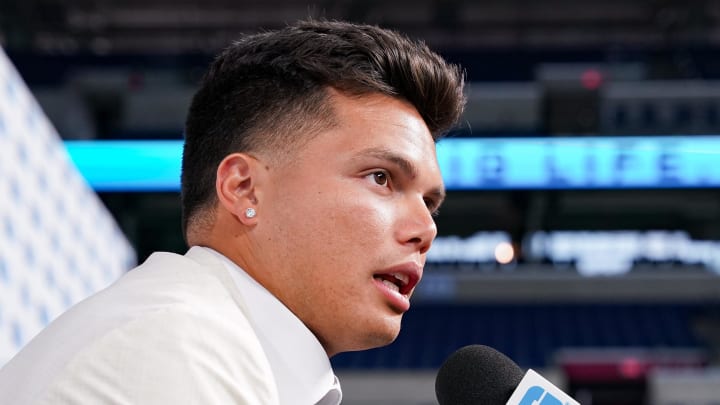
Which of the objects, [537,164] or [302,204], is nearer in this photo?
[302,204]

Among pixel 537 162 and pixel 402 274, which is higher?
pixel 402 274

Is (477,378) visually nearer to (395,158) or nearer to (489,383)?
(489,383)

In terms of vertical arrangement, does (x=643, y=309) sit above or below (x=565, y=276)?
below

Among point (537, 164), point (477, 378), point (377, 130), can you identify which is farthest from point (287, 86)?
point (537, 164)

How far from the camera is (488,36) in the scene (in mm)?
10320

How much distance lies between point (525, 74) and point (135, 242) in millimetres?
4336

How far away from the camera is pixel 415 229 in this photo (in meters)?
0.91

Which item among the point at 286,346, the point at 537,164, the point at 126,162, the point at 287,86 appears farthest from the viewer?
the point at 126,162

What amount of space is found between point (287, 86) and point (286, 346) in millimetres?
282

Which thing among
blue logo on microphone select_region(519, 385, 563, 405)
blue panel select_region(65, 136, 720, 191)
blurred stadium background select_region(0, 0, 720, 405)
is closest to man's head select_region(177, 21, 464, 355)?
blue logo on microphone select_region(519, 385, 563, 405)

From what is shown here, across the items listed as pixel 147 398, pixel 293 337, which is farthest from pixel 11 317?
pixel 147 398

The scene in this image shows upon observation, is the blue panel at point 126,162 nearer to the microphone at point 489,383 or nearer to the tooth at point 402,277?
the microphone at point 489,383

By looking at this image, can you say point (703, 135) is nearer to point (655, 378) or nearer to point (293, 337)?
point (655, 378)

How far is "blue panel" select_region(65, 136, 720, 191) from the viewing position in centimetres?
838
